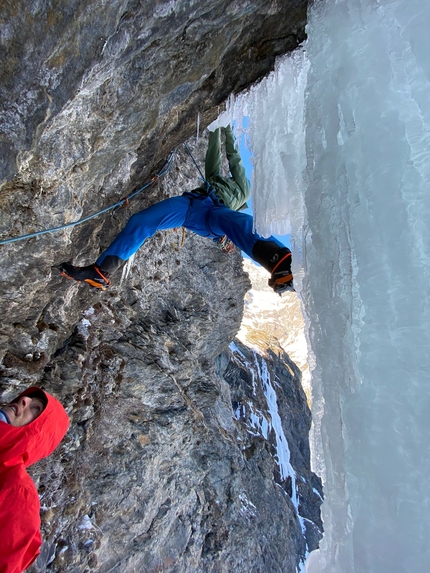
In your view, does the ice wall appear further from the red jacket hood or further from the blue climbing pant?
the red jacket hood

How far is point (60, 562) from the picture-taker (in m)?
4.53

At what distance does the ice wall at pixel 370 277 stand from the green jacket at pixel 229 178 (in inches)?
84.8

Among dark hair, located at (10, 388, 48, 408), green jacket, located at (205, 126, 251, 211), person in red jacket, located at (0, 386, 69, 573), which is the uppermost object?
green jacket, located at (205, 126, 251, 211)

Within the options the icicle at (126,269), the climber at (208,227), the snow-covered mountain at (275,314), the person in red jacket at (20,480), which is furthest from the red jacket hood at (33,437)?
the snow-covered mountain at (275,314)

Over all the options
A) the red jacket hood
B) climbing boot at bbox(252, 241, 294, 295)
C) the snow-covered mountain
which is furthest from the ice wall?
the snow-covered mountain

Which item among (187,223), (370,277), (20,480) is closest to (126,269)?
(187,223)

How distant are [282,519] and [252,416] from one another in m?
3.60

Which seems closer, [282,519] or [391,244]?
[391,244]

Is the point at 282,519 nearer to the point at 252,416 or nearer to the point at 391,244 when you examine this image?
the point at 252,416

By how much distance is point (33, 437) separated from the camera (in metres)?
2.64

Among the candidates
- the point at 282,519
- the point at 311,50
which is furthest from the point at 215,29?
the point at 282,519

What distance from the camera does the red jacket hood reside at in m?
2.47

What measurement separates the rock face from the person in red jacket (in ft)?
4.71

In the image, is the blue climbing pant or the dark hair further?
the blue climbing pant
